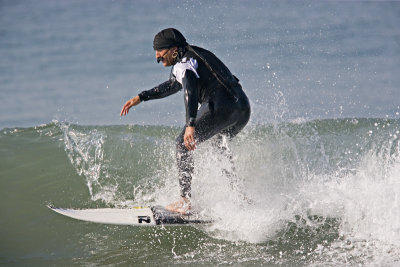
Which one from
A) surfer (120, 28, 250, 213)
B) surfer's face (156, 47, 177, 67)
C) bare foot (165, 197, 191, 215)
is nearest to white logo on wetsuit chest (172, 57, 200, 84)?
surfer (120, 28, 250, 213)

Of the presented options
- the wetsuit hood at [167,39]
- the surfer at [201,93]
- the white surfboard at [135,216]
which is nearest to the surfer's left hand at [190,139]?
the surfer at [201,93]

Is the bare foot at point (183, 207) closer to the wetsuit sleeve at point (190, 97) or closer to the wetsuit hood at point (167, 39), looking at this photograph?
the wetsuit sleeve at point (190, 97)

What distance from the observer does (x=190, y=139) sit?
488 centimetres

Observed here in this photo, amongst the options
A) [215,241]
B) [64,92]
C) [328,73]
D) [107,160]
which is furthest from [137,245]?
[328,73]

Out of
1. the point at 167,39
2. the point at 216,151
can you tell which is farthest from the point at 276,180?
the point at 167,39

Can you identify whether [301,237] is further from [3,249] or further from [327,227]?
[3,249]

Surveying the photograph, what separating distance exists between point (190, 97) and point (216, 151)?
0.82 metres

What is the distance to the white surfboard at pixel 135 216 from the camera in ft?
16.9

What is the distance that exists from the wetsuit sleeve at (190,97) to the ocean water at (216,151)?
0.71m

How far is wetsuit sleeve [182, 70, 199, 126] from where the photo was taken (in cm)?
490

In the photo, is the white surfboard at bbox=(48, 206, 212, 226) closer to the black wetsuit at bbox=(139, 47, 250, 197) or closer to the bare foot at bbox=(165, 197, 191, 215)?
the bare foot at bbox=(165, 197, 191, 215)

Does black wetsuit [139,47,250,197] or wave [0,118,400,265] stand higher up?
black wetsuit [139,47,250,197]

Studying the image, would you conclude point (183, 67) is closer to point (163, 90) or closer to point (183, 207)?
point (163, 90)

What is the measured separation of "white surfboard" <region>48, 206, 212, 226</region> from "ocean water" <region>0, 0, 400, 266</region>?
0.44 ft
